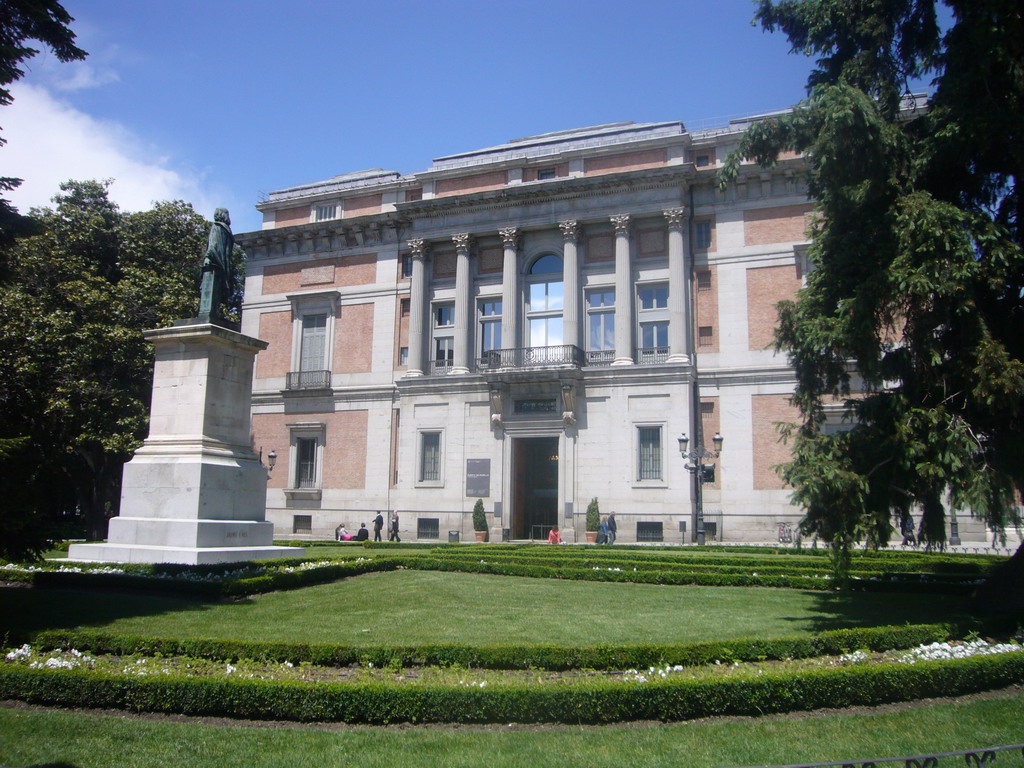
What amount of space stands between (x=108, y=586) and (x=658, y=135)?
104 ft

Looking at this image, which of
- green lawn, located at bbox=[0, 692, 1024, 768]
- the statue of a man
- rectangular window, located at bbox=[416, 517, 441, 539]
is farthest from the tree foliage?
green lawn, located at bbox=[0, 692, 1024, 768]

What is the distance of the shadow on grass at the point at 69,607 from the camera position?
1067 cm

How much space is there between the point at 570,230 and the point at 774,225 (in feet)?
31.3

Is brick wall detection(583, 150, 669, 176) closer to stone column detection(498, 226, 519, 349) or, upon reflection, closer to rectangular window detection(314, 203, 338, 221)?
stone column detection(498, 226, 519, 349)

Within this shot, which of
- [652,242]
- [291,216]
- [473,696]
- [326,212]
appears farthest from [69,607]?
[291,216]

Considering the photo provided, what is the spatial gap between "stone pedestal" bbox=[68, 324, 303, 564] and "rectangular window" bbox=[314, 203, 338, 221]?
2736 centimetres

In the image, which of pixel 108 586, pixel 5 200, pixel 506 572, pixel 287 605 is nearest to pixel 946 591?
pixel 506 572

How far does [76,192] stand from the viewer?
142ft

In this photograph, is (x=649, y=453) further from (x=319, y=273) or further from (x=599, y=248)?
(x=319, y=273)

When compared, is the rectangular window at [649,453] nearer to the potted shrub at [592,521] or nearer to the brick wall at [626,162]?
the potted shrub at [592,521]

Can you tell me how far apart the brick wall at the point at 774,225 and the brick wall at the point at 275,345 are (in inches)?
1008

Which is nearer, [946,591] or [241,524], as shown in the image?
[946,591]

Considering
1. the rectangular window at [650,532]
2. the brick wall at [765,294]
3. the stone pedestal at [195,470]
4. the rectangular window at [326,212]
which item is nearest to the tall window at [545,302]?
the brick wall at [765,294]

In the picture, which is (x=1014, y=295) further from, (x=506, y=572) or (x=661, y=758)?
(x=506, y=572)
